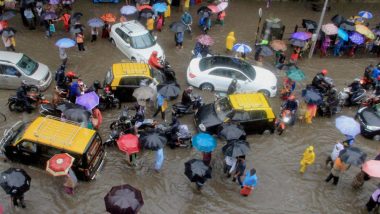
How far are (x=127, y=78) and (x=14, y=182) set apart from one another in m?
6.32

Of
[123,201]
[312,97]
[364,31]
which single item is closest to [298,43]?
[364,31]

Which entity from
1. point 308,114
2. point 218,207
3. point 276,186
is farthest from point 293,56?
point 218,207

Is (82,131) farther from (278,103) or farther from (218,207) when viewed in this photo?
(278,103)

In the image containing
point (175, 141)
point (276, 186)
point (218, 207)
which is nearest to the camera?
point (218, 207)

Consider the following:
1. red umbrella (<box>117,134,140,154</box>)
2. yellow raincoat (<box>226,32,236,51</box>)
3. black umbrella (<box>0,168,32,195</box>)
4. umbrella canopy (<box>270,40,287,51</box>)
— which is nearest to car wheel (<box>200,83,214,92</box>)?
yellow raincoat (<box>226,32,236,51</box>)

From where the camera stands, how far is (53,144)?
1230 centimetres

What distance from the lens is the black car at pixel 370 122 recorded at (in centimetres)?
1603

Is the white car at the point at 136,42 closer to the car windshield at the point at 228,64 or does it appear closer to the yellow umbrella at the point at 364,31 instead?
the car windshield at the point at 228,64

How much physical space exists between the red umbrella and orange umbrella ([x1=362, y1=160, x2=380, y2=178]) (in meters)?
7.01

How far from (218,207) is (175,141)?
3.00 m

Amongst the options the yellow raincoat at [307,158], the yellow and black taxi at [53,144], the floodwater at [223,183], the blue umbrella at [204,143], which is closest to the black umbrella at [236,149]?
the blue umbrella at [204,143]

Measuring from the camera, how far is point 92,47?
20.6 m

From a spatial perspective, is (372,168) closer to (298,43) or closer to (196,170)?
(196,170)

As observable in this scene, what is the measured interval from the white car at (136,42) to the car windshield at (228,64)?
2203 mm
